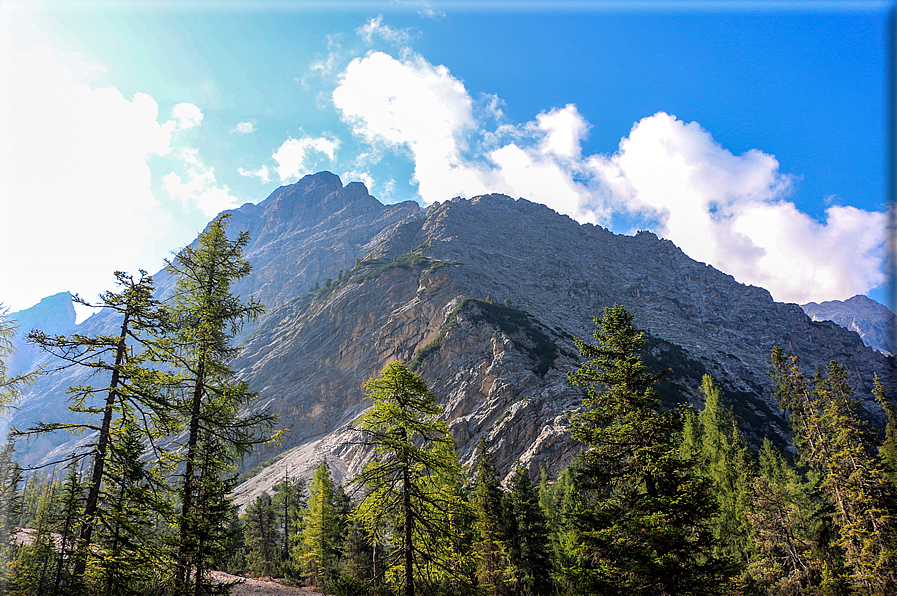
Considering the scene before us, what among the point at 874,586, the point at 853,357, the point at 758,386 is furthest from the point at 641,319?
the point at 874,586

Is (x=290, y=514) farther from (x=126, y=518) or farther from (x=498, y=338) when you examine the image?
(x=498, y=338)

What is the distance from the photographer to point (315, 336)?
134 m

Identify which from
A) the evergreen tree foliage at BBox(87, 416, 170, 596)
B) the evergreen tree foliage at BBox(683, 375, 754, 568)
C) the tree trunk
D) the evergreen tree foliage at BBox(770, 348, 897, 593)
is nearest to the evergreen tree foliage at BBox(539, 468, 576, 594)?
the evergreen tree foliage at BBox(683, 375, 754, 568)

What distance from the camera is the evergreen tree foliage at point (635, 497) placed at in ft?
38.0

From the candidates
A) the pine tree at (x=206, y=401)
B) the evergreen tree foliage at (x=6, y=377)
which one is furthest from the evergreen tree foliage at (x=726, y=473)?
the evergreen tree foliage at (x=6, y=377)

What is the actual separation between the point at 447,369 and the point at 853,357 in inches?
6443

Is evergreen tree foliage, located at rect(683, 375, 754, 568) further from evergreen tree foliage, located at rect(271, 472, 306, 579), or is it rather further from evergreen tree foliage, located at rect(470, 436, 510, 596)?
evergreen tree foliage, located at rect(271, 472, 306, 579)

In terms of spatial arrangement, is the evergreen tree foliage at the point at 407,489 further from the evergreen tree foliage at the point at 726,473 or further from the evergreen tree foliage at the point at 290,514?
the evergreen tree foliage at the point at 290,514

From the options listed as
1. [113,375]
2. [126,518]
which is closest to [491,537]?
[126,518]

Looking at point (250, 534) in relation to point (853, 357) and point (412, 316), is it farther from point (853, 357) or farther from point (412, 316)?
point (853, 357)

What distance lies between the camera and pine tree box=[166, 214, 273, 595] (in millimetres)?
12477

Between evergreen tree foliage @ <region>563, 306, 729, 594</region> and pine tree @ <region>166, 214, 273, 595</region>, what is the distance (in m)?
10.8

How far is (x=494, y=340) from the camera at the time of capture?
9488 centimetres

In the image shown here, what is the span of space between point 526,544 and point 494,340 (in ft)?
222
